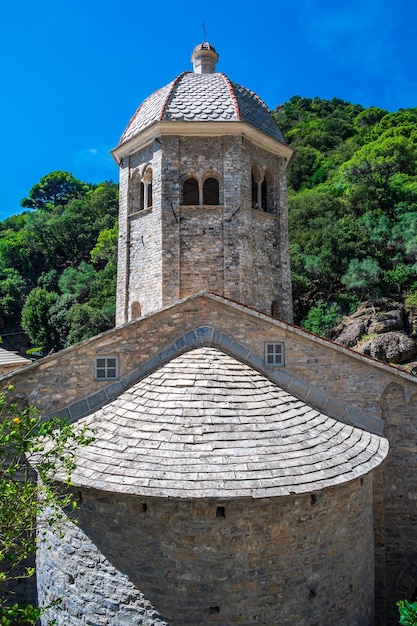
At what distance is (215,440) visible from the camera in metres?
6.58

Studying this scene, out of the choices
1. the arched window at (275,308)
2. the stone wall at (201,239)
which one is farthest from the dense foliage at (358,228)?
the stone wall at (201,239)

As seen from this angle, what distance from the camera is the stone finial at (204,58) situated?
13.7 metres

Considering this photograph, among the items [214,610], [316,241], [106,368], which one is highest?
[316,241]

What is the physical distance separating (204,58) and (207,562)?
45.2ft

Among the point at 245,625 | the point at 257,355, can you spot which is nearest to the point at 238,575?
the point at 245,625

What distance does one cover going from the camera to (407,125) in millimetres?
39281

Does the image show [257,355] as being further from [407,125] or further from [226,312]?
[407,125]

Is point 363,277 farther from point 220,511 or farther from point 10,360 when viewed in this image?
point 220,511

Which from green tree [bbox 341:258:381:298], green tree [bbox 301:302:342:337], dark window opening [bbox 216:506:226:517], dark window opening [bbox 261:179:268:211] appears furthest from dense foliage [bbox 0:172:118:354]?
dark window opening [bbox 216:506:226:517]

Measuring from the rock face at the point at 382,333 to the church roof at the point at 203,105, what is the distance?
10.3 meters

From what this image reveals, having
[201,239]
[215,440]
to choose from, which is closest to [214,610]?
[215,440]

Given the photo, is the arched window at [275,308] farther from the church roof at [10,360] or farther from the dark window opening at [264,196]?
the church roof at [10,360]

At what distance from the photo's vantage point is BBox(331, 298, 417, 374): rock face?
1858 centimetres

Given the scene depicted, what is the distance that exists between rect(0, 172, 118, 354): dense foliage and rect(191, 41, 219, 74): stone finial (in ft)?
76.2
